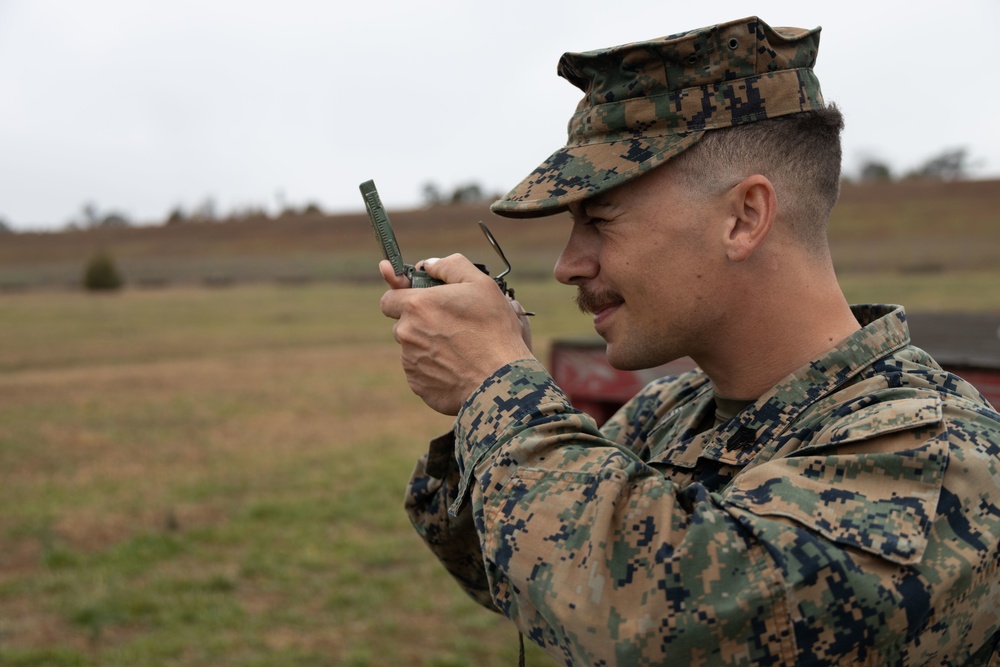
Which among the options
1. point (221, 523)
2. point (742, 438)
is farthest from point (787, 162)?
point (221, 523)

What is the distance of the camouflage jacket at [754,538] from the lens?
4.24 feet

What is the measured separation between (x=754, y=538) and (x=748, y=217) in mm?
656

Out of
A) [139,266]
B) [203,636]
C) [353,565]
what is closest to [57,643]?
[203,636]

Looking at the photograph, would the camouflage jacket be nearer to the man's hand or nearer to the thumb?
the man's hand

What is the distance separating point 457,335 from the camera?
1636mm

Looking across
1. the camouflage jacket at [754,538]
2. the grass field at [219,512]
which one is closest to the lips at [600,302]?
the camouflage jacket at [754,538]

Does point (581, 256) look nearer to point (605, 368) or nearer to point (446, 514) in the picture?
point (446, 514)

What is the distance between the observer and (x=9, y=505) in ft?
22.5

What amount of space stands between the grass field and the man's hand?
3.13 m

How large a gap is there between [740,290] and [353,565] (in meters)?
4.48

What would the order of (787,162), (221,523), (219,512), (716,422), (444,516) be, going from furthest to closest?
1. (219,512)
2. (221,523)
3. (444,516)
4. (716,422)
5. (787,162)

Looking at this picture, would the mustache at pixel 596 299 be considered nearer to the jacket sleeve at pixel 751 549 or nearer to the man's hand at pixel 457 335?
the man's hand at pixel 457 335

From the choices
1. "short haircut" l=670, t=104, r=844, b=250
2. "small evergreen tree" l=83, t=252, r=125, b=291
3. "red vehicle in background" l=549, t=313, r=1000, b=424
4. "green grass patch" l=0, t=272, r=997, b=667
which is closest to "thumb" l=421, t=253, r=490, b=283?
Result: "short haircut" l=670, t=104, r=844, b=250

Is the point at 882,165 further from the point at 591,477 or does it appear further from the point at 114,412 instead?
the point at 591,477
